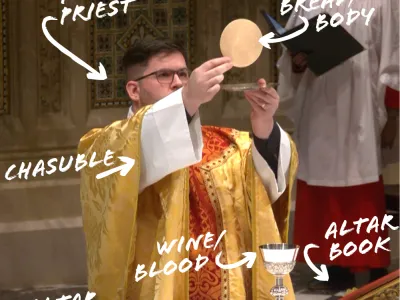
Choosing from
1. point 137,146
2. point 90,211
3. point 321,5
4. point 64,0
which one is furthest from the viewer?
point 64,0

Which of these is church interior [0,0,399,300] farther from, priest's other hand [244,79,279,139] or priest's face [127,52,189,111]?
priest's other hand [244,79,279,139]

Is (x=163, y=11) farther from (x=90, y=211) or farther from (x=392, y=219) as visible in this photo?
(x=90, y=211)

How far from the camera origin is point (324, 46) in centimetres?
344

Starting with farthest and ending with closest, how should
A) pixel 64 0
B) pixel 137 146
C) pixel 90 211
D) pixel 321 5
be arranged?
pixel 64 0 < pixel 321 5 < pixel 90 211 < pixel 137 146

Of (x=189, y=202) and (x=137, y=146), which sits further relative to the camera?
(x=189, y=202)

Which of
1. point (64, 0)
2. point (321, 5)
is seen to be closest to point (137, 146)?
point (321, 5)

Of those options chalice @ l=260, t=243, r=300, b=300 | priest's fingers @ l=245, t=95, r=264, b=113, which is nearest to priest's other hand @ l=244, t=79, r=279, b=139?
priest's fingers @ l=245, t=95, r=264, b=113

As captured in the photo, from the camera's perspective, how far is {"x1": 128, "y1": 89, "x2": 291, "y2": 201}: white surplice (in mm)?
2176

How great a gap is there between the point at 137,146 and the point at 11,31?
212 cm

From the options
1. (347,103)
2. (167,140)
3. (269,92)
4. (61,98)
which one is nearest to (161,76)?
(167,140)

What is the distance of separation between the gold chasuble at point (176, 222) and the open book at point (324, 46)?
0.99 meters

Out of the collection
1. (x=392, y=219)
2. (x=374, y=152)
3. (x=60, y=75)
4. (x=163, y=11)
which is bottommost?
(x=392, y=219)

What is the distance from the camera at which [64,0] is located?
3.98 meters

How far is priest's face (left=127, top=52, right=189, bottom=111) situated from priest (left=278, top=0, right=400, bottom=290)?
4.25 ft
